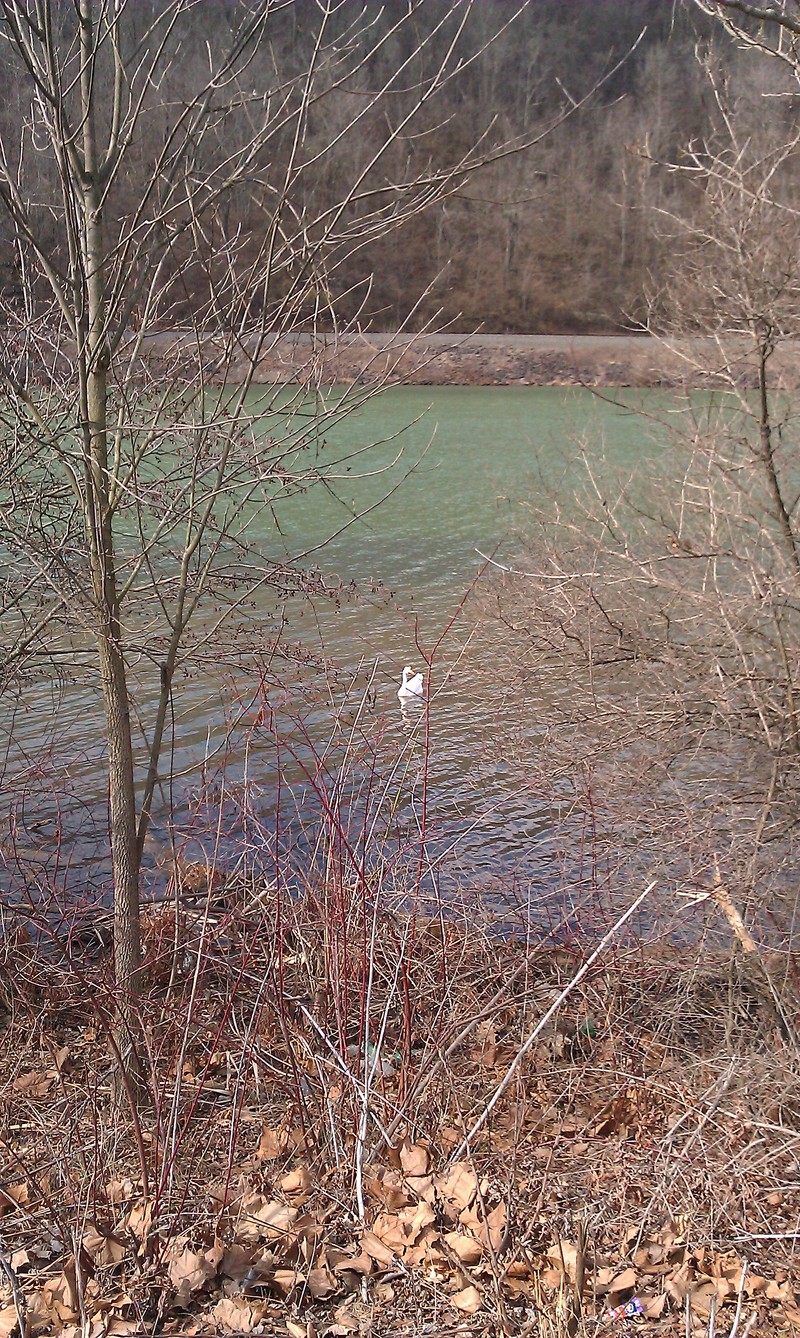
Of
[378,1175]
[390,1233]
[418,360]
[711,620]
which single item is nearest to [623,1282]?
[390,1233]

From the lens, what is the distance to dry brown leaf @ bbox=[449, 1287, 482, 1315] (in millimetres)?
2641

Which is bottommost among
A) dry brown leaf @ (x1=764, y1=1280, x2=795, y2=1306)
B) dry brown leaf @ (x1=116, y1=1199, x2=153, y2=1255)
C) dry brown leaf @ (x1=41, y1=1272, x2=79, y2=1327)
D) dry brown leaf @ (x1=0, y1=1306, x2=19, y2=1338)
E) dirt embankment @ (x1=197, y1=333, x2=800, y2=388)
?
dry brown leaf @ (x1=764, y1=1280, x2=795, y2=1306)

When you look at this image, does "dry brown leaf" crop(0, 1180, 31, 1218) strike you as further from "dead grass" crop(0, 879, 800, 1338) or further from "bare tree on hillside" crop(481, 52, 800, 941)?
"bare tree on hillside" crop(481, 52, 800, 941)

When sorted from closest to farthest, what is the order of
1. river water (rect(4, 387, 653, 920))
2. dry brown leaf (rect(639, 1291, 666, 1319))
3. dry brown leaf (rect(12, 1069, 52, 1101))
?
dry brown leaf (rect(639, 1291, 666, 1319)) < dry brown leaf (rect(12, 1069, 52, 1101)) < river water (rect(4, 387, 653, 920))

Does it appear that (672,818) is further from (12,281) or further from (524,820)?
(12,281)

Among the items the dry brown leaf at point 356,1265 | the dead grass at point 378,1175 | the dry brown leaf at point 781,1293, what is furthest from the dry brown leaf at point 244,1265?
the dry brown leaf at point 781,1293

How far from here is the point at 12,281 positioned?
4.70m

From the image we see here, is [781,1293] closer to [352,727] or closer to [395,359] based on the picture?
[352,727]

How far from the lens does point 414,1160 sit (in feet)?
10.2

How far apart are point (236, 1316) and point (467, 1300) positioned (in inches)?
20.7

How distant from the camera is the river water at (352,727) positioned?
435 centimetres

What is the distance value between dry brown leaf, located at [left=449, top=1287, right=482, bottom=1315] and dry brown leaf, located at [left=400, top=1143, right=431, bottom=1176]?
0.41 metres

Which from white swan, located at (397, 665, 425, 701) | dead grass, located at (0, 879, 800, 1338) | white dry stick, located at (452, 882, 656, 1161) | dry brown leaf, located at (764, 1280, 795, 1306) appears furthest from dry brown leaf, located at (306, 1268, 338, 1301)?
white swan, located at (397, 665, 425, 701)

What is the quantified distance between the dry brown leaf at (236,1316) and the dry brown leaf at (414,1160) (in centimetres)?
58
